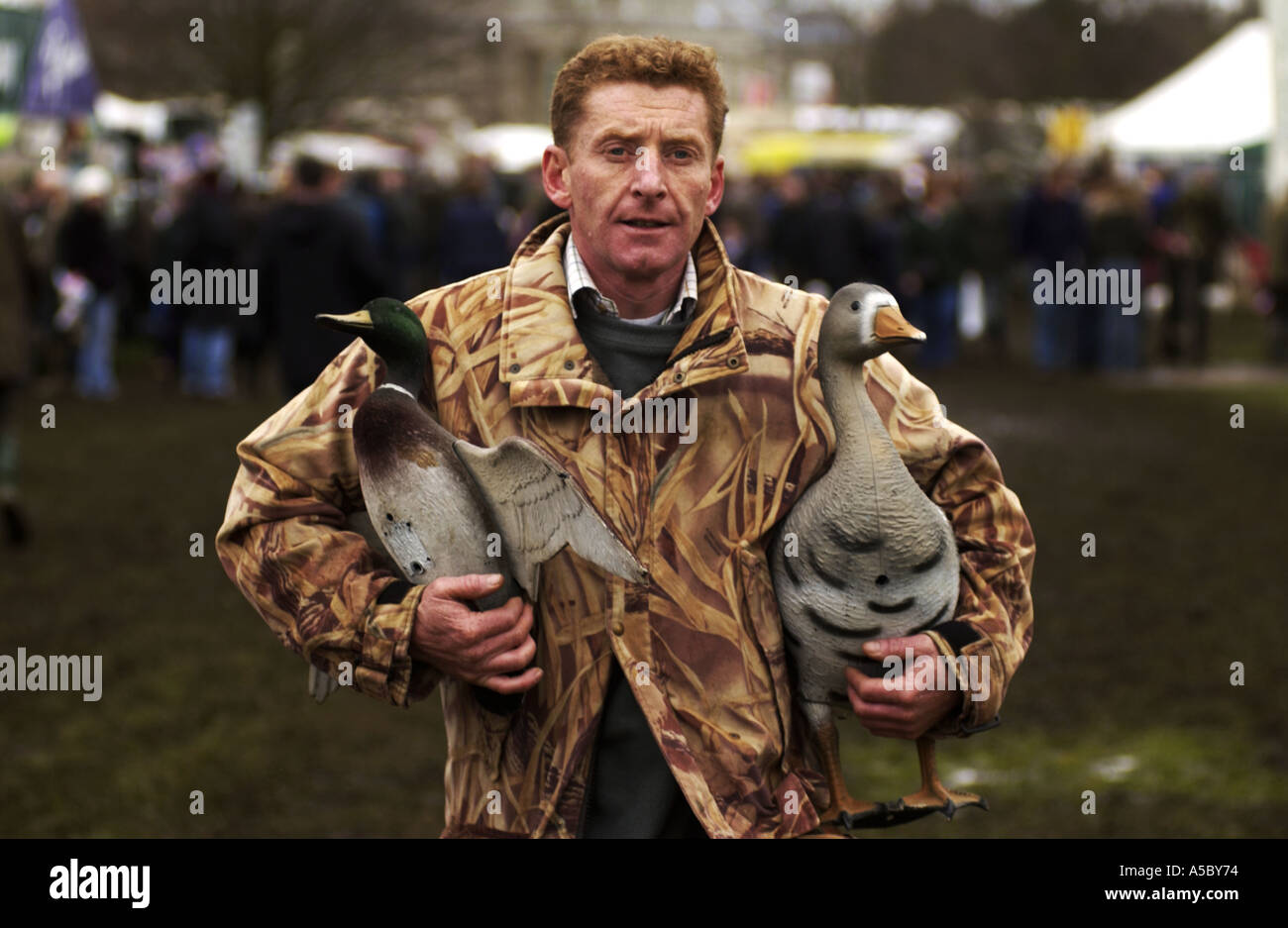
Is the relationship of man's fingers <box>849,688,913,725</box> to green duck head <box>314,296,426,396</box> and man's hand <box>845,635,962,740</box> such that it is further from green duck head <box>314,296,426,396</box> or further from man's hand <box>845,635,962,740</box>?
green duck head <box>314,296,426,396</box>

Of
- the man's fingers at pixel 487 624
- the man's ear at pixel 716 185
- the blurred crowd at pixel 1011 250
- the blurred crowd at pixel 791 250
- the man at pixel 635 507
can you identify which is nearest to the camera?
the man's fingers at pixel 487 624

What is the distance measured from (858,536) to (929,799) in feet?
1.75

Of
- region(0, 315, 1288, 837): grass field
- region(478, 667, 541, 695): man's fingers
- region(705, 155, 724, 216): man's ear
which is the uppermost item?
region(705, 155, 724, 216): man's ear

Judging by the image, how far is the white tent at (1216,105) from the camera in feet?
85.9

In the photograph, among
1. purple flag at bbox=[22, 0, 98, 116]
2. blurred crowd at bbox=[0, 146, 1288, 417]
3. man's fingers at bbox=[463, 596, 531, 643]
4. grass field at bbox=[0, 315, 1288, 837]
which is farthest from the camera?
purple flag at bbox=[22, 0, 98, 116]

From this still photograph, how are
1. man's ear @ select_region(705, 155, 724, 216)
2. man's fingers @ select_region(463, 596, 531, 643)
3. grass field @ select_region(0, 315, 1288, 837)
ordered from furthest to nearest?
grass field @ select_region(0, 315, 1288, 837)
man's ear @ select_region(705, 155, 724, 216)
man's fingers @ select_region(463, 596, 531, 643)

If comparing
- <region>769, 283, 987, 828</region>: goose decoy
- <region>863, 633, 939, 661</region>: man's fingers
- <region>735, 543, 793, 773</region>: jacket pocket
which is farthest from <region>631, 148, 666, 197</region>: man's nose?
<region>863, 633, 939, 661</region>: man's fingers

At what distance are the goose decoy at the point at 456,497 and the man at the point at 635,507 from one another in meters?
0.06

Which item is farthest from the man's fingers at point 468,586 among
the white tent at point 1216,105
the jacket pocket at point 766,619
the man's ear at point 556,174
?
the white tent at point 1216,105

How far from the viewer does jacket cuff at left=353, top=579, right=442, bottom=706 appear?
2.85 metres

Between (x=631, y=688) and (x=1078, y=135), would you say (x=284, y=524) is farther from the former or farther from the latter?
(x=1078, y=135)

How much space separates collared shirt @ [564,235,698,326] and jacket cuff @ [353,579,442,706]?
0.55 metres

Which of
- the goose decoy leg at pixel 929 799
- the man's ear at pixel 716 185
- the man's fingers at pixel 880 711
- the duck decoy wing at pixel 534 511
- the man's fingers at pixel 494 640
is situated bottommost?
the goose decoy leg at pixel 929 799

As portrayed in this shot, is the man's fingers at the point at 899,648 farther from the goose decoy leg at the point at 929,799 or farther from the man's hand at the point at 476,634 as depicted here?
the man's hand at the point at 476,634
